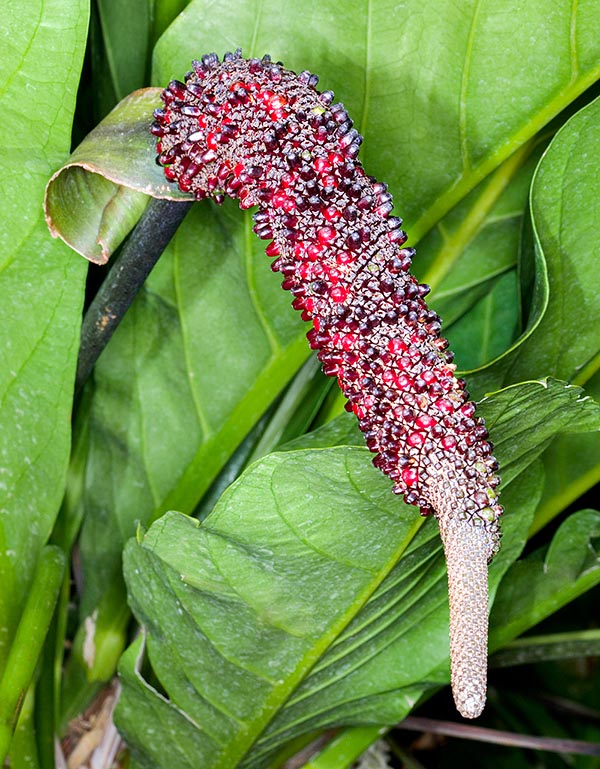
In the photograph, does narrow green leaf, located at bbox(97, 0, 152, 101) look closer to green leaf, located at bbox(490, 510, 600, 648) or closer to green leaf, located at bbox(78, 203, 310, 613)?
green leaf, located at bbox(78, 203, 310, 613)

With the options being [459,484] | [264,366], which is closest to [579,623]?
[264,366]

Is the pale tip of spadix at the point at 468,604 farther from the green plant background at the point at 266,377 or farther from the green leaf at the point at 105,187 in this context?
the green leaf at the point at 105,187

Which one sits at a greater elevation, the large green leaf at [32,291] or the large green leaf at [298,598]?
the large green leaf at [32,291]

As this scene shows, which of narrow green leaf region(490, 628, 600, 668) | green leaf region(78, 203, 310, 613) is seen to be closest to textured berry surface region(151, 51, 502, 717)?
green leaf region(78, 203, 310, 613)

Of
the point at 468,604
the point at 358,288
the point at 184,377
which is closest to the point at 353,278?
the point at 358,288

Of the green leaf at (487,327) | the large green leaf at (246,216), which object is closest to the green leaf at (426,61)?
the large green leaf at (246,216)
